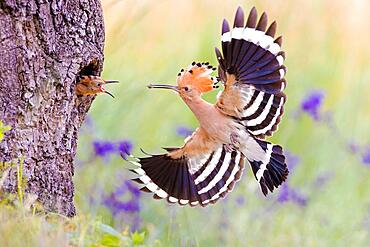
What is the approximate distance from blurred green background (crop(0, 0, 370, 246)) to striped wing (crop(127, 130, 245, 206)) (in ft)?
0.56

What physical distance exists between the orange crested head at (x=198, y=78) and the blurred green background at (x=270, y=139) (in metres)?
0.56

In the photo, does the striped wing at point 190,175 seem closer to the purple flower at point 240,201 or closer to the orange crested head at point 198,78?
the orange crested head at point 198,78

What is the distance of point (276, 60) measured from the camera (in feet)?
10.1

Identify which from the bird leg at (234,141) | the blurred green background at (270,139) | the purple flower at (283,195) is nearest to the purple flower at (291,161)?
the blurred green background at (270,139)

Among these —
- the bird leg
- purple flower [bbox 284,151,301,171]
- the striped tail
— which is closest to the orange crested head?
the bird leg

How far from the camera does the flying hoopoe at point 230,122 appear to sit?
3066 millimetres

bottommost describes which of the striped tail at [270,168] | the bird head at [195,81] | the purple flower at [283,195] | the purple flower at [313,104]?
the striped tail at [270,168]

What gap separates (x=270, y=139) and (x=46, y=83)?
2804 mm

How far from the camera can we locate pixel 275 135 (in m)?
5.77

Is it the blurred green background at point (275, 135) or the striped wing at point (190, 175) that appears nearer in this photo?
the striped wing at point (190, 175)

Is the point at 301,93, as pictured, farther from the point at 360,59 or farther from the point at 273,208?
the point at 273,208

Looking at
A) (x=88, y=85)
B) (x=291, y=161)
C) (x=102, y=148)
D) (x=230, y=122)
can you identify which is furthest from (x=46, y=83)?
(x=291, y=161)

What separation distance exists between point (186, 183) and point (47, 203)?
1.85 ft

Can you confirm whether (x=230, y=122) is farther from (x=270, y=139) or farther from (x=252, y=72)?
(x=270, y=139)
